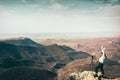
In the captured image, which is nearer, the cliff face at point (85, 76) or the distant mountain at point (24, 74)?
the cliff face at point (85, 76)

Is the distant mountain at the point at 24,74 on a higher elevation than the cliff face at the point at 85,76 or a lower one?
lower

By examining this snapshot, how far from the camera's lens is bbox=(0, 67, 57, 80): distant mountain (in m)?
156

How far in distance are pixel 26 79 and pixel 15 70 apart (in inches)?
464

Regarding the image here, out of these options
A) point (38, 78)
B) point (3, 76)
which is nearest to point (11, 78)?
point (3, 76)

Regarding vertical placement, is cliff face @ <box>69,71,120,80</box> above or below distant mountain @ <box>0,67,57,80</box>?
above

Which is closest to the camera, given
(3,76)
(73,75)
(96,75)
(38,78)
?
(96,75)

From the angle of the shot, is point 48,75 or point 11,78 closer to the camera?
point 11,78

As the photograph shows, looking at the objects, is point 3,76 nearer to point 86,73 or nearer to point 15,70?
point 15,70

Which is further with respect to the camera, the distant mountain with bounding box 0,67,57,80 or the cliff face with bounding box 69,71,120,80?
the distant mountain with bounding box 0,67,57,80

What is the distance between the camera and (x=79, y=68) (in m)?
193

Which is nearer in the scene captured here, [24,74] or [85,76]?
[85,76]

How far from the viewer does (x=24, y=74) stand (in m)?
164

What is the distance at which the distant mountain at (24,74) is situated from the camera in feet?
511

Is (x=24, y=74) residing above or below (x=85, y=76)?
below
